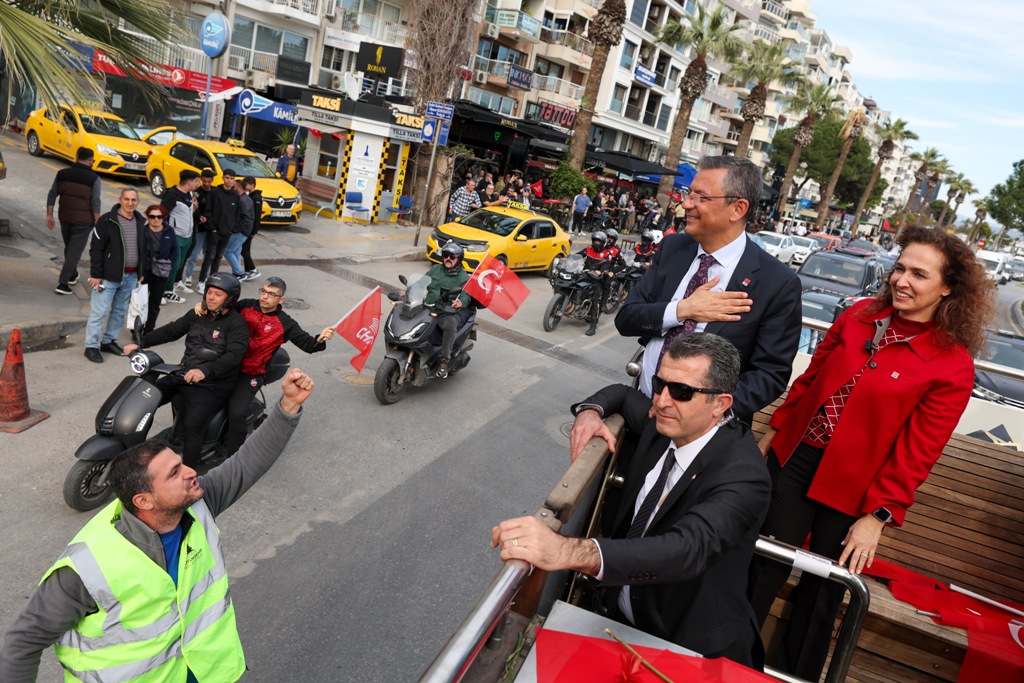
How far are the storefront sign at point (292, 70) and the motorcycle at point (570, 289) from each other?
23980mm

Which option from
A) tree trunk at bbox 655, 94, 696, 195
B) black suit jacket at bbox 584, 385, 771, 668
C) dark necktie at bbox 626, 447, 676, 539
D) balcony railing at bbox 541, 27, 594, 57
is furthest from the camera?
balcony railing at bbox 541, 27, 594, 57

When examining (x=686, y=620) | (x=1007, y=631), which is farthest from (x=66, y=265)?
(x=1007, y=631)

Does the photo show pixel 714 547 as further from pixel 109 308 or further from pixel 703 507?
pixel 109 308

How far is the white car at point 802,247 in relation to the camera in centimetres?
3206

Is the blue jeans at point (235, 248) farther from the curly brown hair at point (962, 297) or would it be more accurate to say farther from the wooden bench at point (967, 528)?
the curly brown hair at point (962, 297)

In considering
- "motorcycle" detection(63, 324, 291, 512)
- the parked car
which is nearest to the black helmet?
"motorcycle" detection(63, 324, 291, 512)

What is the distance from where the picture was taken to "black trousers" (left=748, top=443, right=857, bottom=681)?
124 inches

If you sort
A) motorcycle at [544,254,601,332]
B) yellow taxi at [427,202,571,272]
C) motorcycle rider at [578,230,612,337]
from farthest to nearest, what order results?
yellow taxi at [427,202,571,272], motorcycle rider at [578,230,612,337], motorcycle at [544,254,601,332]

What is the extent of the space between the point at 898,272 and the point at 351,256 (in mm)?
13676

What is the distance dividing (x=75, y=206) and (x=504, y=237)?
29.1ft

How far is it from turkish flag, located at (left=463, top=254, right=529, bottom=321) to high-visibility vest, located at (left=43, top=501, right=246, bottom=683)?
5913mm

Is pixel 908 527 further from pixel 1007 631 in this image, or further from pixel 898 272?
pixel 898 272

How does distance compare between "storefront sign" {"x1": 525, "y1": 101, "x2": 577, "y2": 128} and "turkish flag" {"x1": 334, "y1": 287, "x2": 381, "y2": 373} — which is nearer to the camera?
"turkish flag" {"x1": 334, "y1": 287, "x2": 381, "y2": 373}

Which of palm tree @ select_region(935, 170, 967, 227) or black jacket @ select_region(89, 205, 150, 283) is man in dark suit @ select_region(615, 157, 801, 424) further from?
palm tree @ select_region(935, 170, 967, 227)
